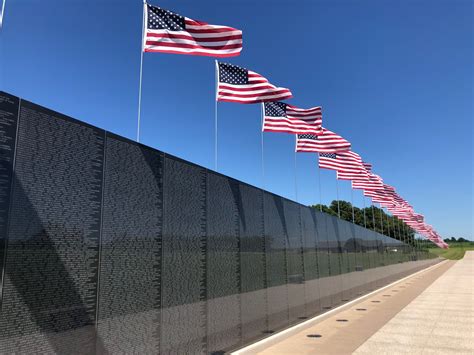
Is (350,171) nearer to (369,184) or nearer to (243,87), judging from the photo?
(369,184)

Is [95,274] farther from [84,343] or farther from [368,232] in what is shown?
[368,232]

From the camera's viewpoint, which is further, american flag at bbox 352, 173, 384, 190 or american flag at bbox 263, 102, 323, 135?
american flag at bbox 352, 173, 384, 190

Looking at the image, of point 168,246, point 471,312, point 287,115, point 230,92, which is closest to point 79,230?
point 168,246

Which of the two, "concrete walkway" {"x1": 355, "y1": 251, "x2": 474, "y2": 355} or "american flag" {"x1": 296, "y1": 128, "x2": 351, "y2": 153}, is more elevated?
"american flag" {"x1": 296, "y1": 128, "x2": 351, "y2": 153}

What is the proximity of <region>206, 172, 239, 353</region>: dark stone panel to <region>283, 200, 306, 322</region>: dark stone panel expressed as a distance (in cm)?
A: 307

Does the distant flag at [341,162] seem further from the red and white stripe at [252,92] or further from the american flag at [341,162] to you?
the red and white stripe at [252,92]

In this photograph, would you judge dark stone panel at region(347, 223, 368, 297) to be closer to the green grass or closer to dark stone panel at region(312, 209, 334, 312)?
dark stone panel at region(312, 209, 334, 312)

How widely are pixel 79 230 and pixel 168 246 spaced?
1643 millimetres

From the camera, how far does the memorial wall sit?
362 cm

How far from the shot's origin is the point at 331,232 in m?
15.1

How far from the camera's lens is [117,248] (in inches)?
186

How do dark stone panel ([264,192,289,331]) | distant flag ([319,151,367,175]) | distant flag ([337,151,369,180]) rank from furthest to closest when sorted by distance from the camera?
distant flag ([337,151,369,180]) → distant flag ([319,151,367,175]) → dark stone panel ([264,192,289,331])

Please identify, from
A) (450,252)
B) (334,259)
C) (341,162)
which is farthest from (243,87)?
(450,252)

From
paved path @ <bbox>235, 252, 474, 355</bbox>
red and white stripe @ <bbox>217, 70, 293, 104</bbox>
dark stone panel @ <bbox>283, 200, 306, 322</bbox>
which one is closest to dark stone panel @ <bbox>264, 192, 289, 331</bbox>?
dark stone panel @ <bbox>283, 200, 306, 322</bbox>
